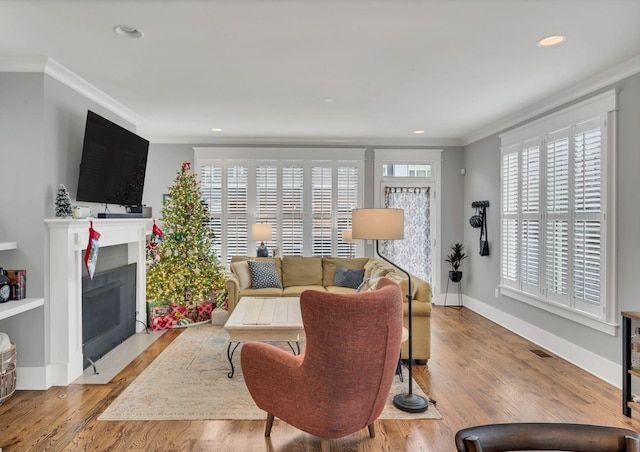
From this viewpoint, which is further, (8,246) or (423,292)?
(423,292)

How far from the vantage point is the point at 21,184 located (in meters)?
3.31

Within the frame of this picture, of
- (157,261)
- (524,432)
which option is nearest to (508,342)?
(524,432)

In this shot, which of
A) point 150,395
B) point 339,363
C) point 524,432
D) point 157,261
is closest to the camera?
point 524,432

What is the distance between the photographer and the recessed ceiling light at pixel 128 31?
2.65m

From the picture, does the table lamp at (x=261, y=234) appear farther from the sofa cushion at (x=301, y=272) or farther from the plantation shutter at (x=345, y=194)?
the plantation shutter at (x=345, y=194)

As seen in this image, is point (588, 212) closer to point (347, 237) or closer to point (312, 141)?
point (347, 237)

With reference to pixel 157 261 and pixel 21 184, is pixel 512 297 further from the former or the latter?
pixel 21 184

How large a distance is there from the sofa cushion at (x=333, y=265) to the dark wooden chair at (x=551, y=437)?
4726mm

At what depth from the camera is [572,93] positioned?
3.97 metres

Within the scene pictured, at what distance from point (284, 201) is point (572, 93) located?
422cm

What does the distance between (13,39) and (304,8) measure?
2.21 metres

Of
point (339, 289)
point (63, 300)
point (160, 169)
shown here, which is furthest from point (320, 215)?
point (63, 300)

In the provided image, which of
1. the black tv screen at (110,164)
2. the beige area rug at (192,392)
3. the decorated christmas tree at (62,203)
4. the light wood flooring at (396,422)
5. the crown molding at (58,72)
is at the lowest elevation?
the light wood flooring at (396,422)

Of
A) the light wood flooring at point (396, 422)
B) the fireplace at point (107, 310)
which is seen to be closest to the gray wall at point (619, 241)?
the light wood flooring at point (396, 422)
